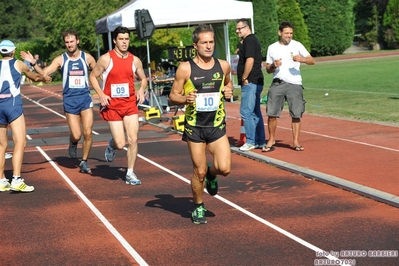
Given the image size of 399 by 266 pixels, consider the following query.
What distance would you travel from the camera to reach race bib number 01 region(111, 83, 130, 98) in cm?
1096

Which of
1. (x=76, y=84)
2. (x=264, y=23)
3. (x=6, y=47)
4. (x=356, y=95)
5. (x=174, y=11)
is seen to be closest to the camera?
(x=6, y=47)

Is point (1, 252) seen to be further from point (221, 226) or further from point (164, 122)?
point (164, 122)

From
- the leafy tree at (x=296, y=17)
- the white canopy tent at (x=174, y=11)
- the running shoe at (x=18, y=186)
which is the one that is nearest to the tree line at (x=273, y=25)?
the leafy tree at (x=296, y=17)

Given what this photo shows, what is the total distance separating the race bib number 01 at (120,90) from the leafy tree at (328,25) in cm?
5675

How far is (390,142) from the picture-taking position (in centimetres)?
1364

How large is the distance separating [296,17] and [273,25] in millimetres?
2044

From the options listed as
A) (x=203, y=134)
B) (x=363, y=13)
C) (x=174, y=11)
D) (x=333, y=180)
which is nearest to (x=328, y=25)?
(x=363, y=13)

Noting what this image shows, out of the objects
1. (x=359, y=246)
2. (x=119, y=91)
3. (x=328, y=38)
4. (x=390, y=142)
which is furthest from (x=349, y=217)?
(x=328, y=38)

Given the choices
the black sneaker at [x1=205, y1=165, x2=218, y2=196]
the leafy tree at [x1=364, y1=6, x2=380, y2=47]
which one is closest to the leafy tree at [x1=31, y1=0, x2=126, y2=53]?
the leafy tree at [x1=364, y1=6, x2=380, y2=47]

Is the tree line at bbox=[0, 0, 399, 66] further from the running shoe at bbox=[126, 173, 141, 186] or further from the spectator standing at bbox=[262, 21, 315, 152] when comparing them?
the running shoe at bbox=[126, 173, 141, 186]

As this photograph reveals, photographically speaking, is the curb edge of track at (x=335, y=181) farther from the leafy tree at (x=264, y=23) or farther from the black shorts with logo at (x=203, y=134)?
the leafy tree at (x=264, y=23)

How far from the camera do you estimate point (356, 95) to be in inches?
985

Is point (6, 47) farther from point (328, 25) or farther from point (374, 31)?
point (374, 31)

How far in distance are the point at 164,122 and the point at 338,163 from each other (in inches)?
352
